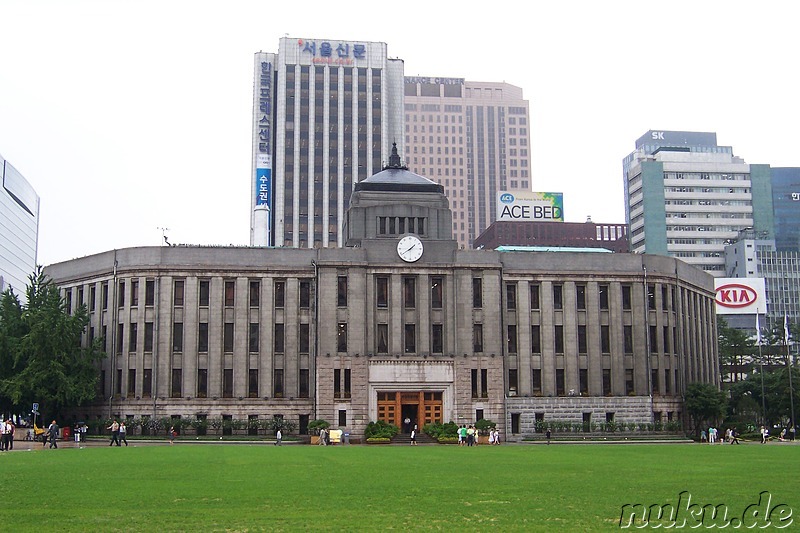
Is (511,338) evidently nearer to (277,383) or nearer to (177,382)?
(277,383)

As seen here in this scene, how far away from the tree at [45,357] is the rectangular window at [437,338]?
27.3m

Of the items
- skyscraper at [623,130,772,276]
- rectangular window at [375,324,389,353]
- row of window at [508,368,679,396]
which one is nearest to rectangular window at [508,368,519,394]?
row of window at [508,368,679,396]

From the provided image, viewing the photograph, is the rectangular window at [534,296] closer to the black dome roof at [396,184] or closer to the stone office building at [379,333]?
the stone office building at [379,333]

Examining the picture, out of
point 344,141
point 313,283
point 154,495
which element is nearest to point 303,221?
point 344,141

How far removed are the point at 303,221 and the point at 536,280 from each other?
81.9 m

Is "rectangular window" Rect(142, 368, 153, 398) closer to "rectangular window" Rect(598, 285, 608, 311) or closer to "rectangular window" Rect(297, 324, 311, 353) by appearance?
"rectangular window" Rect(297, 324, 311, 353)

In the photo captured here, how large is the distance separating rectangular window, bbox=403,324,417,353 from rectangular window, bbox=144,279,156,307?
832 inches

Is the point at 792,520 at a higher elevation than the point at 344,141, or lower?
lower

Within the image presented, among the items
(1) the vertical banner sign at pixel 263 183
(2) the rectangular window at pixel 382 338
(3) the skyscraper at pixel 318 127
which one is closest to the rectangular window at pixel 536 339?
(2) the rectangular window at pixel 382 338

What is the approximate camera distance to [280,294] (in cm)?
7894

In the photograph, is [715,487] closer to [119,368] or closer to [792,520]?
[792,520]

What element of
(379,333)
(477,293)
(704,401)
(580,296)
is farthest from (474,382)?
(704,401)

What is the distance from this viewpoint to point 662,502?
23031 millimetres

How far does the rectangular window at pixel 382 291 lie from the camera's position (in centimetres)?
7844
